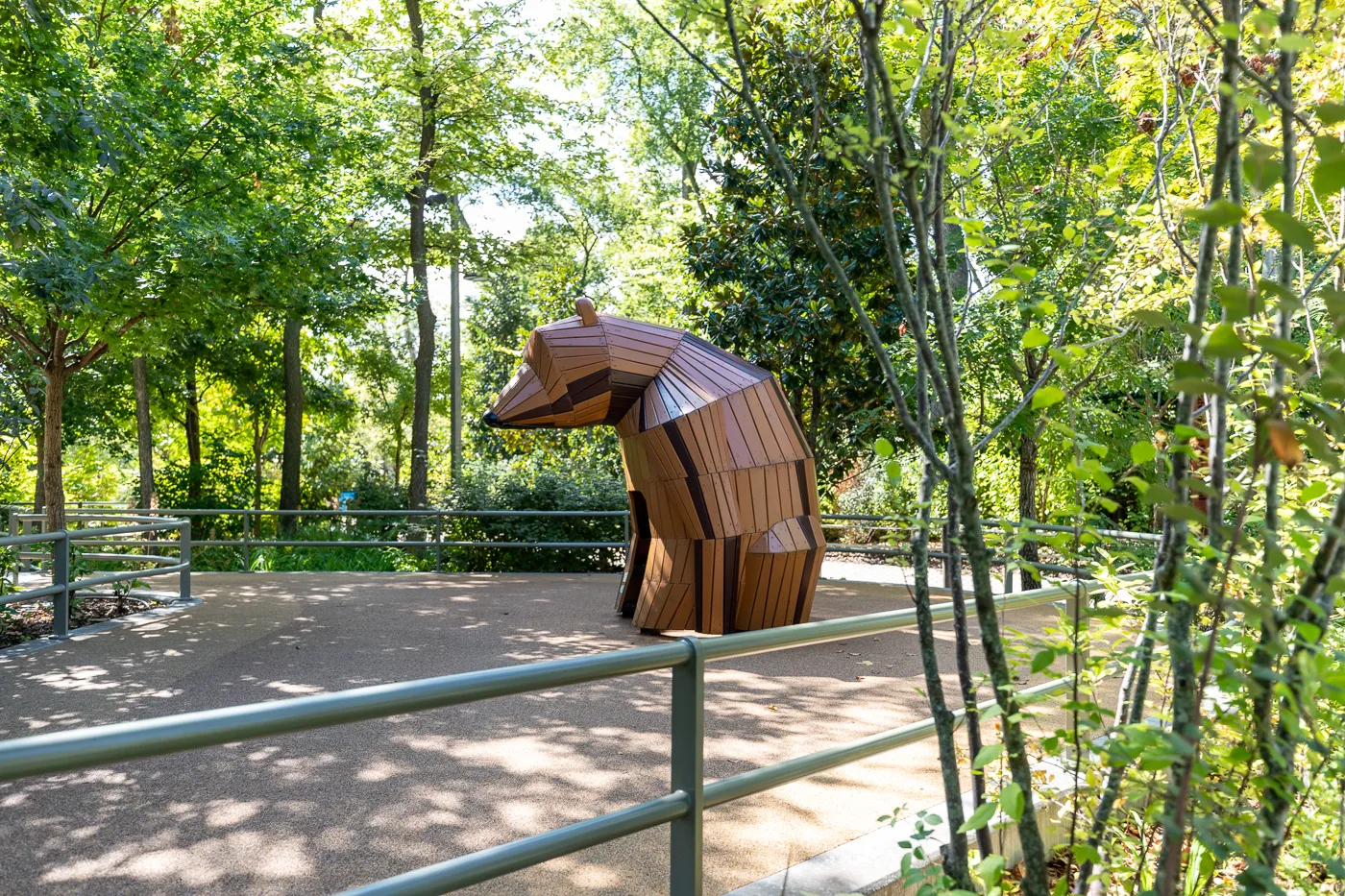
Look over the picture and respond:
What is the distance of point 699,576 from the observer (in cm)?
668

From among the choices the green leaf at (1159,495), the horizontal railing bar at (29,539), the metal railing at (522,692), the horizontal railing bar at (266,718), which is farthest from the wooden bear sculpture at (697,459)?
the green leaf at (1159,495)

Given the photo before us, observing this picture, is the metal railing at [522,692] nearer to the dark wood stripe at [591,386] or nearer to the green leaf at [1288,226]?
the green leaf at [1288,226]

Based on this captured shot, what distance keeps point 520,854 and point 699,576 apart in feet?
16.2

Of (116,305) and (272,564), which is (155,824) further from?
(272,564)

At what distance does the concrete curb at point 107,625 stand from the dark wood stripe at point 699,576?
4573mm

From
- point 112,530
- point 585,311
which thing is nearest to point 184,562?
point 112,530

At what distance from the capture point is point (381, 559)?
42.1 feet

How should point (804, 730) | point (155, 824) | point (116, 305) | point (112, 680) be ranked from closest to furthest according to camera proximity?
point (155, 824) < point (804, 730) < point (112, 680) < point (116, 305)

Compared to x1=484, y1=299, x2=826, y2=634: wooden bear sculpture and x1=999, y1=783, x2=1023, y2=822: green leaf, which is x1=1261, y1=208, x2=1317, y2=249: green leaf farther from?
x1=484, y1=299, x2=826, y2=634: wooden bear sculpture

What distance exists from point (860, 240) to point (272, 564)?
27.1 ft

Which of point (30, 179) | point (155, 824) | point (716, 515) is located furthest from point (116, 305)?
point (155, 824)

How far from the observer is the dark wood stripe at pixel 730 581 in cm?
661

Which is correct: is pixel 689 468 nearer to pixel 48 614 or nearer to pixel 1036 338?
pixel 1036 338

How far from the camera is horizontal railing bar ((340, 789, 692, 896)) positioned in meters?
1.61
